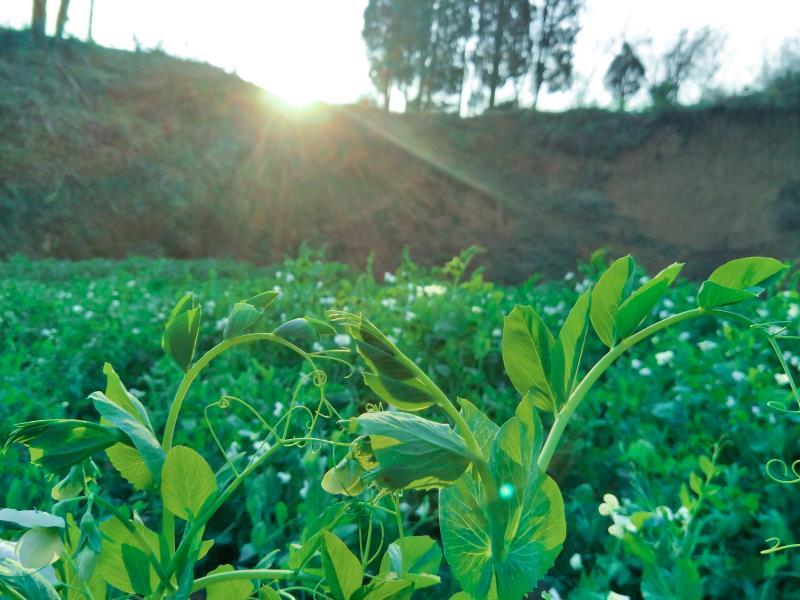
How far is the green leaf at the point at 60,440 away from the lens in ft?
1.12

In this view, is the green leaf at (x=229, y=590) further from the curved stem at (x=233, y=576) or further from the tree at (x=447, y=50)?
the tree at (x=447, y=50)

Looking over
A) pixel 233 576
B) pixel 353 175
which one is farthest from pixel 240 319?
pixel 353 175

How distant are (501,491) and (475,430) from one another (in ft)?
0.13

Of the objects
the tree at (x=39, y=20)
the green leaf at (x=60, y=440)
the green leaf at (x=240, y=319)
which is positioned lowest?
the green leaf at (x=60, y=440)

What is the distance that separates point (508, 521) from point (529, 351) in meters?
0.10

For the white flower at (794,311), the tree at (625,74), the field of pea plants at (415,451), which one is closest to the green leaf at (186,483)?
the field of pea plants at (415,451)

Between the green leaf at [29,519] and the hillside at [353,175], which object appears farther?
the hillside at [353,175]

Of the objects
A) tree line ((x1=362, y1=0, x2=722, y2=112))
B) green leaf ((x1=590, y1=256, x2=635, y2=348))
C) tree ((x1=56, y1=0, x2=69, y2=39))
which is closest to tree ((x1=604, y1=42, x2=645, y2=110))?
tree line ((x1=362, y1=0, x2=722, y2=112))

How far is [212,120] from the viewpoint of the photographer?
13.4 m

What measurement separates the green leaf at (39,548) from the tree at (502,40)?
18446 millimetres

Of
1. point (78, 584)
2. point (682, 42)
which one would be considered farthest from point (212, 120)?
point (78, 584)

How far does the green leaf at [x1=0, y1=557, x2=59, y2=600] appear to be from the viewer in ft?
1.18

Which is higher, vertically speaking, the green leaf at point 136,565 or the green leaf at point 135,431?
the green leaf at point 135,431

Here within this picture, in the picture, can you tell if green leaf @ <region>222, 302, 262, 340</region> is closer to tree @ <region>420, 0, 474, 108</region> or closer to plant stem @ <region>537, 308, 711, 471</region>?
plant stem @ <region>537, 308, 711, 471</region>
